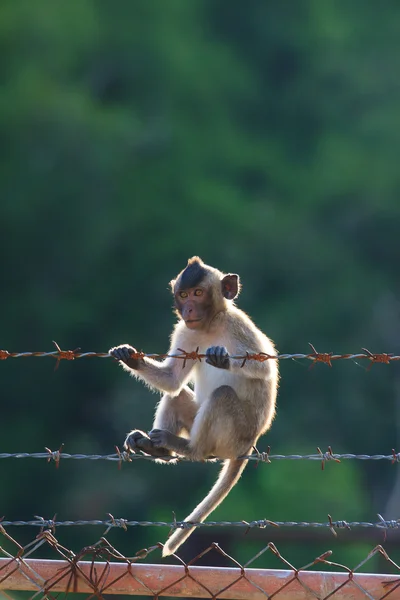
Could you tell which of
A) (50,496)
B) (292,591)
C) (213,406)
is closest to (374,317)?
(50,496)

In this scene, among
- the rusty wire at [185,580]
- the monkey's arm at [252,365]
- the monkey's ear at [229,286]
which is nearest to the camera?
the rusty wire at [185,580]

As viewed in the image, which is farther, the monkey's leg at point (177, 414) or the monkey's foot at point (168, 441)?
the monkey's leg at point (177, 414)

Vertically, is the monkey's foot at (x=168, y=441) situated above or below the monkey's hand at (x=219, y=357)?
below

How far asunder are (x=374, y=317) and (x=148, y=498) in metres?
5.33

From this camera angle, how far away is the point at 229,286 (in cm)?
546

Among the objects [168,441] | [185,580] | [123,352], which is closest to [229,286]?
[168,441]

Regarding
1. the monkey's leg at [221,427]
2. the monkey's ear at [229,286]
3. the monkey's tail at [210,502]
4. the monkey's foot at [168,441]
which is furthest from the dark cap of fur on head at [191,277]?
the monkey's tail at [210,502]

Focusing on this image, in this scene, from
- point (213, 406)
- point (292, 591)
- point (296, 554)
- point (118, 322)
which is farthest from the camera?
point (118, 322)

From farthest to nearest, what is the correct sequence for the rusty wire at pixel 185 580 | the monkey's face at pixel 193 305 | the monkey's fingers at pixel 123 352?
the monkey's face at pixel 193 305 → the monkey's fingers at pixel 123 352 → the rusty wire at pixel 185 580

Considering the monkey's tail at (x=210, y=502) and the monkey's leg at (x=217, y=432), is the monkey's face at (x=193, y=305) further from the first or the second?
the monkey's tail at (x=210, y=502)

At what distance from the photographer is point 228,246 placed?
1694 cm

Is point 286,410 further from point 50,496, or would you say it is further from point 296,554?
point 50,496

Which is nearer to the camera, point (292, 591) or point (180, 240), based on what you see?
point (292, 591)

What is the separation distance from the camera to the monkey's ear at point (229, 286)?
5.42 m
